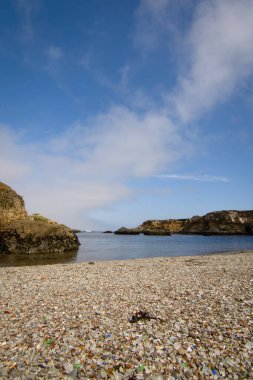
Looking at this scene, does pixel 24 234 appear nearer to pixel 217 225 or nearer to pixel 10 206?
pixel 10 206

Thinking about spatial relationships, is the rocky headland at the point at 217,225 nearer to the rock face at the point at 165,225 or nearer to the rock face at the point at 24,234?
the rock face at the point at 165,225

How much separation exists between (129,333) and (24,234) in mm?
31491

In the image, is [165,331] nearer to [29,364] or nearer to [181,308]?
[181,308]

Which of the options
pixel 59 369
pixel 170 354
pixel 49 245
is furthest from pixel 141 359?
pixel 49 245

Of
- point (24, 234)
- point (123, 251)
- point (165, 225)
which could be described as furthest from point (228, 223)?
point (24, 234)

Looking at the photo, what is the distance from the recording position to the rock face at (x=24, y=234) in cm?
3394

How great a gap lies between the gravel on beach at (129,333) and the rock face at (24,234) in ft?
80.2

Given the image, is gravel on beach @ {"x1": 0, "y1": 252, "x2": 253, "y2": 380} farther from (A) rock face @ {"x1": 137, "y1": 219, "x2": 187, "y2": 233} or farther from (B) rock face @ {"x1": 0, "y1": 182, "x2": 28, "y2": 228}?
(A) rock face @ {"x1": 137, "y1": 219, "x2": 187, "y2": 233}

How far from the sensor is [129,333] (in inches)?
262

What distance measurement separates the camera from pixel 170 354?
5.60 meters

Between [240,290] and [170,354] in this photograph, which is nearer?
[170,354]

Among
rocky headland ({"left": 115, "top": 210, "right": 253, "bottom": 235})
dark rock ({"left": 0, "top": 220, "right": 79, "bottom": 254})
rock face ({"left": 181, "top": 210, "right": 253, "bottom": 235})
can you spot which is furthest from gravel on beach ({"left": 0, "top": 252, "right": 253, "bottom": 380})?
rock face ({"left": 181, "top": 210, "right": 253, "bottom": 235})

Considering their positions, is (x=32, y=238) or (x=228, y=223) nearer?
(x=32, y=238)

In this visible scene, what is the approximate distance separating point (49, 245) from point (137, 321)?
30.5 meters
